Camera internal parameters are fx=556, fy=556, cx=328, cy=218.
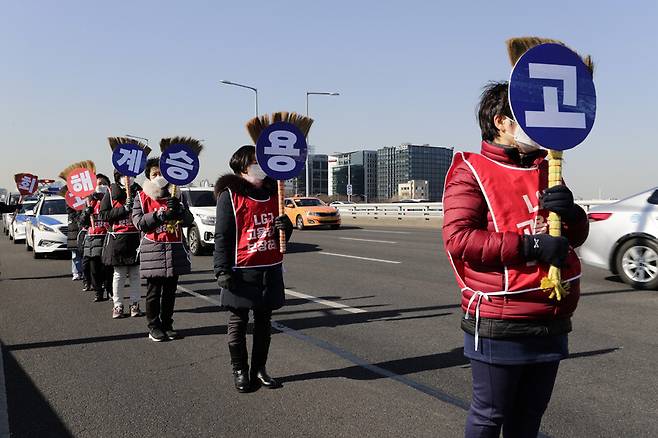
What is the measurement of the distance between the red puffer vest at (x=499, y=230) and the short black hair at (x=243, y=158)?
8.00 feet

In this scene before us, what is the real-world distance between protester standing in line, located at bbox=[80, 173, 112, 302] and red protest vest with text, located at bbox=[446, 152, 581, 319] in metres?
7.24

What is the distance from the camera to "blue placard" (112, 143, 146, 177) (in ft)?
24.2

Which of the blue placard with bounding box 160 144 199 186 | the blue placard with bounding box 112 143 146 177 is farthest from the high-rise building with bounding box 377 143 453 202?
the blue placard with bounding box 160 144 199 186

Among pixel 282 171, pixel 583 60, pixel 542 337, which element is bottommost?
pixel 542 337

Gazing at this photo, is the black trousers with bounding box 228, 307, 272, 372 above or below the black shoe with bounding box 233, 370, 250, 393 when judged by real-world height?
above

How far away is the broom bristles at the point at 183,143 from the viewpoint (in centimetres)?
625

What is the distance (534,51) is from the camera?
235 centimetres

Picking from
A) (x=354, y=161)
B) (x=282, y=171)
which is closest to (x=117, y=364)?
(x=282, y=171)

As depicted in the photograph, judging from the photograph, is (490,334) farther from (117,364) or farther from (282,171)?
(117,364)

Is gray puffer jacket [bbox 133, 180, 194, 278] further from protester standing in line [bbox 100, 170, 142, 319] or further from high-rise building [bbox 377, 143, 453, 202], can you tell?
high-rise building [bbox 377, 143, 453, 202]

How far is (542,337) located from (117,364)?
412 cm

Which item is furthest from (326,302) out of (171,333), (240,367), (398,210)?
(398,210)

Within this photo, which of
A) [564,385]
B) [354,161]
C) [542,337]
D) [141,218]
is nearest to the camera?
[542,337]

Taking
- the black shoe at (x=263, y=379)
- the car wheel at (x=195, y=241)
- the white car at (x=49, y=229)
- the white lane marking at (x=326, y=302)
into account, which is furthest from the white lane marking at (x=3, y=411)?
the white car at (x=49, y=229)
